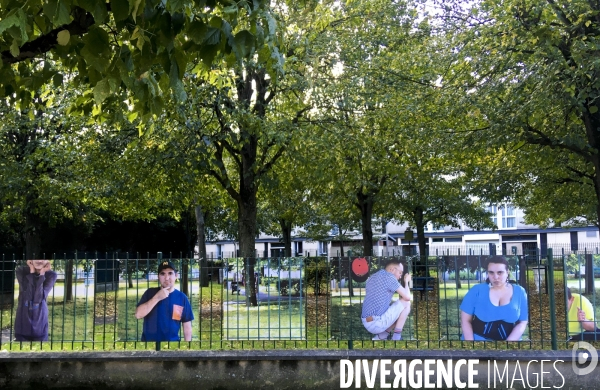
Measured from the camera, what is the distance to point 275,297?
8.88 m

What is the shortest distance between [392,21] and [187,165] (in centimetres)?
687

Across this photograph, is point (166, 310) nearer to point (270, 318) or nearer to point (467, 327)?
point (270, 318)

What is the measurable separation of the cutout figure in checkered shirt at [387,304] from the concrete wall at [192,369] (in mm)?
379

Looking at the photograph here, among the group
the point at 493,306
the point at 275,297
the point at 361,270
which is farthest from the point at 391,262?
the point at 275,297

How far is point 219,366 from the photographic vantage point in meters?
8.52

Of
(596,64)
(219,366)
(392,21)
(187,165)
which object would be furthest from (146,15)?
(392,21)

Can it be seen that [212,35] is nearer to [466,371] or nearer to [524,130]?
[466,371]

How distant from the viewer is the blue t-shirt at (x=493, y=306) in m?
8.60

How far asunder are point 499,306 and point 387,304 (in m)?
1.61

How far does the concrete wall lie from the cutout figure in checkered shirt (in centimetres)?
38

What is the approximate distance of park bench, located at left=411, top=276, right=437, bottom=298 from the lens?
887 centimetres

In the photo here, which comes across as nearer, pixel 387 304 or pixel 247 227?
pixel 387 304

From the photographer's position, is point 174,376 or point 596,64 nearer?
point 174,376

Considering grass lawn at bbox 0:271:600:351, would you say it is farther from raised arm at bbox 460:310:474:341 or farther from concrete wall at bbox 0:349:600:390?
concrete wall at bbox 0:349:600:390
